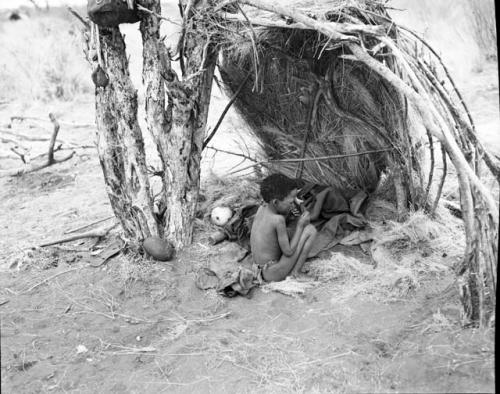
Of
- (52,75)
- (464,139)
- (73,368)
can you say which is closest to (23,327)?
(73,368)

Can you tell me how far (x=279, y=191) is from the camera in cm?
453

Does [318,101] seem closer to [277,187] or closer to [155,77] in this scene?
[277,187]

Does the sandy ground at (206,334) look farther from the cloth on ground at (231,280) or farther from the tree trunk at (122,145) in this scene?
the tree trunk at (122,145)

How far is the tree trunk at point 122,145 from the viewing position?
4.62 metres

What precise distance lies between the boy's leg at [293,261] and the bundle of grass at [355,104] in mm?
883

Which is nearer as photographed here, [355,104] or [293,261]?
[293,261]

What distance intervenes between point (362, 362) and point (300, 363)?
38 centimetres

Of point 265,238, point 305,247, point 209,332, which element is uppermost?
point 265,238

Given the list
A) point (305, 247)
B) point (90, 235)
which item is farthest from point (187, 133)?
point (90, 235)

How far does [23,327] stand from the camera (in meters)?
4.29

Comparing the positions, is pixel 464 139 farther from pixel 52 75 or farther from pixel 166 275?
pixel 52 75

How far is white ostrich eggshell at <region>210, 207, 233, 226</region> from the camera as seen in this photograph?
211 inches

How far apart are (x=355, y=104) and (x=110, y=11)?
219cm

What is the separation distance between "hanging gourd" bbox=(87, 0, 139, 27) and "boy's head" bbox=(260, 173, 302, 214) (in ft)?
5.51
